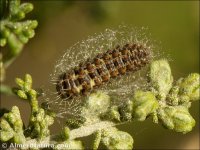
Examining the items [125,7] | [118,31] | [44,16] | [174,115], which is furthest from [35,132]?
[125,7]

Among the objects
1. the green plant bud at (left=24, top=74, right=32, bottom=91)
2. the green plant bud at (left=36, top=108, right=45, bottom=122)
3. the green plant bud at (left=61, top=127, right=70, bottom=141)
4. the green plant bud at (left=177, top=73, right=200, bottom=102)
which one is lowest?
the green plant bud at (left=61, top=127, right=70, bottom=141)

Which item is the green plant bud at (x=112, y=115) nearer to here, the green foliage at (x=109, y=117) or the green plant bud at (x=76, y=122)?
the green foliage at (x=109, y=117)

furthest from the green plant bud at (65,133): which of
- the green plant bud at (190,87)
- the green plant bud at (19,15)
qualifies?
the green plant bud at (19,15)

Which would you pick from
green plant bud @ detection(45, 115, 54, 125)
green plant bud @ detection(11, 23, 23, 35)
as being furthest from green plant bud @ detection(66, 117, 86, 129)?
green plant bud @ detection(11, 23, 23, 35)

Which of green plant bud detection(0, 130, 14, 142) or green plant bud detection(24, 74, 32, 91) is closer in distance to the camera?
green plant bud detection(0, 130, 14, 142)

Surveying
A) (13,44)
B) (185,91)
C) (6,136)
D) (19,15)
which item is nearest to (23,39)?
(19,15)

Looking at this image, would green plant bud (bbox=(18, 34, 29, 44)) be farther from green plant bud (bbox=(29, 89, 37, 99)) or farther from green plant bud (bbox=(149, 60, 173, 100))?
green plant bud (bbox=(149, 60, 173, 100))

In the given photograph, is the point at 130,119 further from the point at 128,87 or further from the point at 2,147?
the point at 2,147
